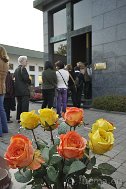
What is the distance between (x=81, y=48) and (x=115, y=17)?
12.9 ft

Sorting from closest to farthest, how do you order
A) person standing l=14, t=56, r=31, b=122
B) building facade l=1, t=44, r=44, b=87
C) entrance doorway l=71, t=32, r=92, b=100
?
person standing l=14, t=56, r=31, b=122 → entrance doorway l=71, t=32, r=92, b=100 → building facade l=1, t=44, r=44, b=87

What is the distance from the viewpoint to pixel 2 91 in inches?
205

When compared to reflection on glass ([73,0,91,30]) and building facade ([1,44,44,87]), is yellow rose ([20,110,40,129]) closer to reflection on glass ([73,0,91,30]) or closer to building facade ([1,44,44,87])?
reflection on glass ([73,0,91,30])

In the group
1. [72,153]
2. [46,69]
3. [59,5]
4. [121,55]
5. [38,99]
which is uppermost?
[59,5]

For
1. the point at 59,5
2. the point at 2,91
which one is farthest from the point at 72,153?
the point at 59,5

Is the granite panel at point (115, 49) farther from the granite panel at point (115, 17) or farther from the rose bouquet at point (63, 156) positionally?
the rose bouquet at point (63, 156)

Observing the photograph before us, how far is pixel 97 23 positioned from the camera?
10742 millimetres

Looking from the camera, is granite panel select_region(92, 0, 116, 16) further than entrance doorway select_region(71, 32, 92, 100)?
No

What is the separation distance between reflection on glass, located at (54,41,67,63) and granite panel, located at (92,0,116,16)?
319cm

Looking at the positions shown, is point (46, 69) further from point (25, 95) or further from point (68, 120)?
point (68, 120)

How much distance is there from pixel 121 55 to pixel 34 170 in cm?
936

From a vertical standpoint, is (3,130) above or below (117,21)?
below

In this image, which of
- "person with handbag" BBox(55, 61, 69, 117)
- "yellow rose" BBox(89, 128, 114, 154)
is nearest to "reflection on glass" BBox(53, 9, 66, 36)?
"person with handbag" BBox(55, 61, 69, 117)

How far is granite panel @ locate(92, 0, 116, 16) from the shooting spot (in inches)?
403
